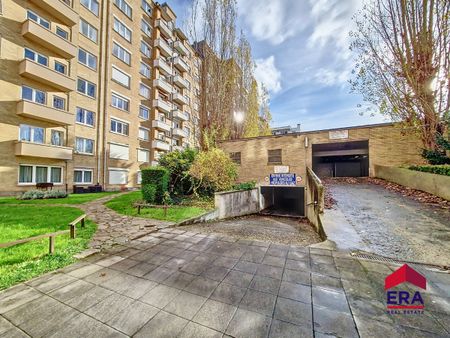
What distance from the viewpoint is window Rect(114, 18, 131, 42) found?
19.1 metres

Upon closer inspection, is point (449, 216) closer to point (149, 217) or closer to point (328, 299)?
point (328, 299)

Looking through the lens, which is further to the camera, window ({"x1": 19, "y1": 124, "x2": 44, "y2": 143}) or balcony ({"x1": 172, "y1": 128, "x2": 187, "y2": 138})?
balcony ({"x1": 172, "y1": 128, "x2": 187, "y2": 138})

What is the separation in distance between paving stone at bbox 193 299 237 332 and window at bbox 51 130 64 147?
1857 cm

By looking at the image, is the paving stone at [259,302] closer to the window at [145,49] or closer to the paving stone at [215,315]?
the paving stone at [215,315]

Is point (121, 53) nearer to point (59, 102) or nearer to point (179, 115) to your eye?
point (59, 102)

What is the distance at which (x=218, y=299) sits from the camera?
241cm

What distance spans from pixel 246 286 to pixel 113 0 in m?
27.1

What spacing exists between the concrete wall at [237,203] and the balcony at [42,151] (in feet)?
45.0

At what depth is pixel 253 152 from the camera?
1556 centimetres

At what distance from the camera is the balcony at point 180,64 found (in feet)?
87.8

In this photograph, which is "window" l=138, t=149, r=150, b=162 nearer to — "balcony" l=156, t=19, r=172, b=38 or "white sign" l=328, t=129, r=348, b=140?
"balcony" l=156, t=19, r=172, b=38

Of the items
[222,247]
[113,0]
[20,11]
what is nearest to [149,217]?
[222,247]

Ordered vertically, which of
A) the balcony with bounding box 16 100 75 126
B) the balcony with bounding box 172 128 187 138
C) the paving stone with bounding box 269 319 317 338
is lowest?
the paving stone with bounding box 269 319 317 338

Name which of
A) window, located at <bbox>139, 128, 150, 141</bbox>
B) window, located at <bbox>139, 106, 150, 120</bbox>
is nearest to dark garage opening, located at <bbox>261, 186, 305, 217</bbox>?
window, located at <bbox>139, 128, 150, 141</bbox>
